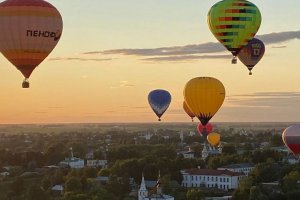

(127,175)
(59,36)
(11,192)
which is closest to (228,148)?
(127,175)

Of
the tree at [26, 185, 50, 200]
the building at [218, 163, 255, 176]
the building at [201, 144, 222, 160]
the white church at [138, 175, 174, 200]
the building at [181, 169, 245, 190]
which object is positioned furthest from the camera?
the building at [201, 144, 222, 160]

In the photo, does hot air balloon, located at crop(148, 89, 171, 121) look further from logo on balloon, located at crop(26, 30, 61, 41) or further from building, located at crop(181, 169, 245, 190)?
logo on balloon, located at crop(26, 30, 61, 41)

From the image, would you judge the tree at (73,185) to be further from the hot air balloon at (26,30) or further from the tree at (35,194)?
the hot air balloon at (26,30)

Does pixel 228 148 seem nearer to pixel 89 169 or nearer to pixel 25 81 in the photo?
pixel 89 169

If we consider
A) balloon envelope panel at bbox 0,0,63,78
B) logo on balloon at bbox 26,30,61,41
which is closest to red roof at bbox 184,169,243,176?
logo on balloon at bbox 26,30,61,41

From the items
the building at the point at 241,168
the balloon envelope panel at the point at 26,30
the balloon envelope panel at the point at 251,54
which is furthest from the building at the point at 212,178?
the balloon envelope panel at the point at 26,30

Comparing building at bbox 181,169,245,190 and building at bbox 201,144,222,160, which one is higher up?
building at bbox 201,144,222,160

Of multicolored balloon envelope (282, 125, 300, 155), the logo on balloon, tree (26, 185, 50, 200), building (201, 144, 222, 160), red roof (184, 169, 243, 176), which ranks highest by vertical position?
the logo on balloon
